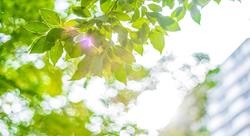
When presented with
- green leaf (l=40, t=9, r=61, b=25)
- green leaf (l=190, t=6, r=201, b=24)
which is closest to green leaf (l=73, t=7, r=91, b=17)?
green leaf (l=40, t=9, r=61, b=25)

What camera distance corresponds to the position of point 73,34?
4.98 ft

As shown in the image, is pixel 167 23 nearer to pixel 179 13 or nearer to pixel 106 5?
pixel 106 5

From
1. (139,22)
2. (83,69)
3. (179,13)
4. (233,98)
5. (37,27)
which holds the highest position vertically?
(233,98)

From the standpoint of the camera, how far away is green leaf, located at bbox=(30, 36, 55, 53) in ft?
4.84

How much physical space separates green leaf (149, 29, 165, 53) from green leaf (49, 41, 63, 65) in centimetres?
40

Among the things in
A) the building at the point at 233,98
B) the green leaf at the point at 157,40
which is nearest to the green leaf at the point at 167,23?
the green leaf at the point at 157,40

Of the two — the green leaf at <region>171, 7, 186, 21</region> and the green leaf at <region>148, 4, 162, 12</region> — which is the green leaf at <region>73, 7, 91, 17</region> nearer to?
the green leaf at <region>148, 4, 162, 12</region>

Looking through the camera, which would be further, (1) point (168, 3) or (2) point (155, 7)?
(1) point (168, 3)

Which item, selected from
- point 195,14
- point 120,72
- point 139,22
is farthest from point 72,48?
point 195,14


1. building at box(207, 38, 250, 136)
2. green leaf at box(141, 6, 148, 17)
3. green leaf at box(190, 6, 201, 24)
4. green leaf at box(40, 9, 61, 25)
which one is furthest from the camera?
building at box(207, 38, 250, 136)

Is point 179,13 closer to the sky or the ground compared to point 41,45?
closer to the sky

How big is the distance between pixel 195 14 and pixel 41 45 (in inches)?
30.5

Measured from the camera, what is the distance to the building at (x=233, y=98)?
51919 mm

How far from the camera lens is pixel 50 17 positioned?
1441 millimetres
